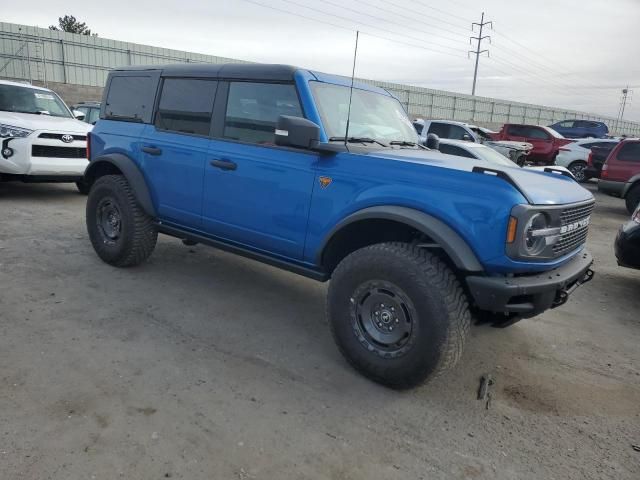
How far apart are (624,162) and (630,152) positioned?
0.97ft

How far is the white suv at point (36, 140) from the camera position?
7.57 meters

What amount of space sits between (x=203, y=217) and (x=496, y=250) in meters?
2.50

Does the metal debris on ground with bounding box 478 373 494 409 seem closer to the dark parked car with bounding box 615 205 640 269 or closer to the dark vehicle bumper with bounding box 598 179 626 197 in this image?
the dark parked car with bounding box 615 205 640 269

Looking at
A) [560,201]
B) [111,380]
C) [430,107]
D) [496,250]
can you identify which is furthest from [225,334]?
[430,107]

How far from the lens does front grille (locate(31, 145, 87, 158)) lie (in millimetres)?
7730

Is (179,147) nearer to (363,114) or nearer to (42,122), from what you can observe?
(363,114)

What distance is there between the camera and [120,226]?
4.95 metres

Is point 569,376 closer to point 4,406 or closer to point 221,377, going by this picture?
point 221,377

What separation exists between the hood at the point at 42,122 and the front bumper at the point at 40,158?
0.12 m

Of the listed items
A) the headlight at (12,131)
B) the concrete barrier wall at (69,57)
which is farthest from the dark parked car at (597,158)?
the headlight at (12,131)

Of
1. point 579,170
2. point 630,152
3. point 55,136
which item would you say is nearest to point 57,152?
point 55,136

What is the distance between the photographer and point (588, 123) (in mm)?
25531

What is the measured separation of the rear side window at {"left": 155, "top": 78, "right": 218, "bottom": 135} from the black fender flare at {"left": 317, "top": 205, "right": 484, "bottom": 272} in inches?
72.6

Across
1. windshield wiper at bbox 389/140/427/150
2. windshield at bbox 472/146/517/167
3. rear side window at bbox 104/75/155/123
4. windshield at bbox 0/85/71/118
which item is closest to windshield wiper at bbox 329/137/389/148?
windshield wiper at bbox 389/140/427/150
